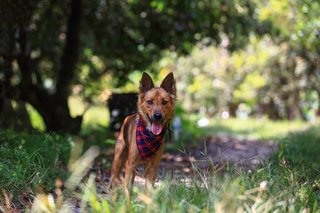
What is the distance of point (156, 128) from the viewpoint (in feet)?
19.6

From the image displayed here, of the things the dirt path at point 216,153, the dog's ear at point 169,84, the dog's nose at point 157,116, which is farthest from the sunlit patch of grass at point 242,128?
the dog's nose at point 157,116

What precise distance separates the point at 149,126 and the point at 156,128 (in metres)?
0.11

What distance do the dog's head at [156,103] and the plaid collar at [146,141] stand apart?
0.06 m

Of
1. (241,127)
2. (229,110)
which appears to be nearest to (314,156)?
(241,127)

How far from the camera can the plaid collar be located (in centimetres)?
594

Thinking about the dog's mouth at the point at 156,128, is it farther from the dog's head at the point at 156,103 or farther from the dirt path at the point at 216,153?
the dirt path at the point at 216,153

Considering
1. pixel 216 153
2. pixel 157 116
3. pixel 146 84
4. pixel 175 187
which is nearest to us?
pixel 175 187

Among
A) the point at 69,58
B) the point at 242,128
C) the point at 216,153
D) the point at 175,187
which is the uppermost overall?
the point at 69,58

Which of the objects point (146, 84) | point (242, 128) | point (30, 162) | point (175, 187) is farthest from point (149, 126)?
point (242, 128)

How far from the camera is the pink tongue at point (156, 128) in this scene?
5942mm

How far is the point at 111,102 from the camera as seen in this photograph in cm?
1142

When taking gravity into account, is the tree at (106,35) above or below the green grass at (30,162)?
above

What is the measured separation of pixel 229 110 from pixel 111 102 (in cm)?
1273

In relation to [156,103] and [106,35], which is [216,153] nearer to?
[106,35]
